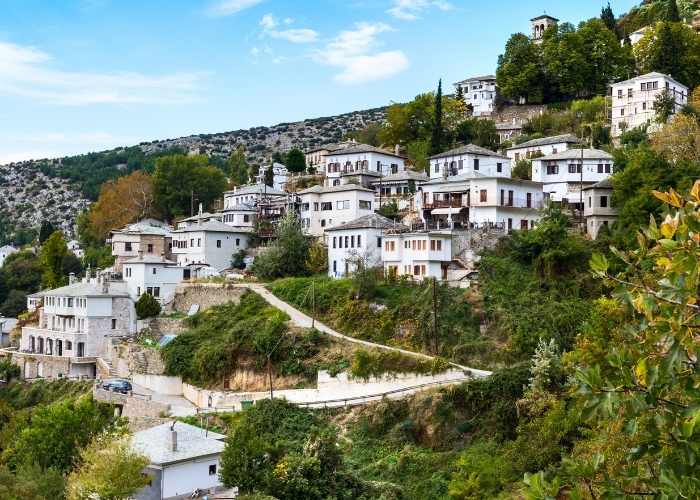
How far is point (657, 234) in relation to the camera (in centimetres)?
684

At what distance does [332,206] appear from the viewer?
60.3 metres

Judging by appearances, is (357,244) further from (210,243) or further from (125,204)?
(125,204)

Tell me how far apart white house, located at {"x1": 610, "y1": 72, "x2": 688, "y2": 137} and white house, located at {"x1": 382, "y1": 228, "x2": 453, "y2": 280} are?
26.7 metres

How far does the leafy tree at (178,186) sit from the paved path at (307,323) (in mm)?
27232

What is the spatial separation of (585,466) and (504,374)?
1068 inches

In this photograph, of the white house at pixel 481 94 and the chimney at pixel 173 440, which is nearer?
the chimney at pixel 173 440

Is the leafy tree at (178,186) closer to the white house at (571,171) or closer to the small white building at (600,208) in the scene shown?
the white house at (571,171)

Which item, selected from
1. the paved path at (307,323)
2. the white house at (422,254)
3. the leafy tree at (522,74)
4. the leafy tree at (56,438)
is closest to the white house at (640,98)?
the leafy tree at (522,74)

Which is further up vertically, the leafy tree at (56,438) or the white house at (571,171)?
the white house at (571,171)

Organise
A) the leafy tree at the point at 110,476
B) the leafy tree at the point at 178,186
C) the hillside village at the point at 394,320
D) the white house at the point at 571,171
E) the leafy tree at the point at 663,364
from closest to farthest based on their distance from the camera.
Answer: the leafy tree at the point at 663,364 → the hillside village at the point at 394,320 → the leafy tree at the point at 110,476 → the white house at the point at 571,171 → the leafy tree at the point at 178,186

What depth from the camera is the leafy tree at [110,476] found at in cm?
2767

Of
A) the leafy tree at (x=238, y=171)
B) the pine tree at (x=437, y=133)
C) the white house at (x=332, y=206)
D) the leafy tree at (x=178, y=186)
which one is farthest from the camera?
the leafy tree at (x=238, y=171)

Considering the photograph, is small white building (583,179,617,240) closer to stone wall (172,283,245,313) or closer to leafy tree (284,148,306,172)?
stone wall (172,283,245,313)

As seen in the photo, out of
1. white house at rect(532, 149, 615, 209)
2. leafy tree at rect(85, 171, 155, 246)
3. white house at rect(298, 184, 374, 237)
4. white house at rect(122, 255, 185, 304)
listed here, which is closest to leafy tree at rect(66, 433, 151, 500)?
white house at rect(122, 255, 185, 304)
